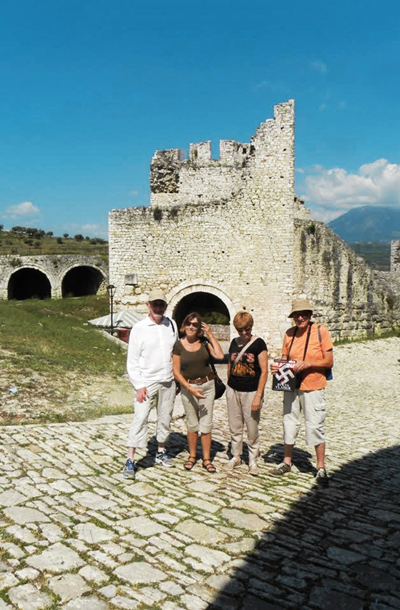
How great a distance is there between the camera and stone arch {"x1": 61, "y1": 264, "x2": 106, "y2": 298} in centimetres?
3634

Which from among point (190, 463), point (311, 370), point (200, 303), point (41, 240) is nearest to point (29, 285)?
point (200, 303)

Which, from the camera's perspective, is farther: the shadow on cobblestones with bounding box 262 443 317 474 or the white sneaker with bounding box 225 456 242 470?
the shadow on cobblestones with bounding box 262 443 317 474

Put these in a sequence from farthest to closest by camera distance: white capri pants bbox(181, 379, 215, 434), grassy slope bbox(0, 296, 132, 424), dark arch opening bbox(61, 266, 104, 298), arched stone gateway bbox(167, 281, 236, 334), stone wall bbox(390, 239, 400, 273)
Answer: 1. dark arch opening bbox(61, 266, 104, 298)
2. stone wall bbox(390, 239, 400, 273)
3. arched stone gateway bbox(167, 281, 236, 334)
4. grassy slope bbox(0, 296, 132, 424)
5. white capri pants bbox(181, 379, 215, 434)

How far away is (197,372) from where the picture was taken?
604 centimetres

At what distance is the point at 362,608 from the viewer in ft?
11.0

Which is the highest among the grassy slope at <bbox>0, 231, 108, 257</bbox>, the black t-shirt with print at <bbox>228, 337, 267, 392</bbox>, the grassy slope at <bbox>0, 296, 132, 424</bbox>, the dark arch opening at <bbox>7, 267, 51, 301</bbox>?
the grassy slope at <bbox>0, 231, 108, 257</bbox>

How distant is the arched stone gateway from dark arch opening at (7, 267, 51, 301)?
51.9 feet

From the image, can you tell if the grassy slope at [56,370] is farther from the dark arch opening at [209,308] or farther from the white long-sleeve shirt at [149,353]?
the dark arch opening at [209,308]

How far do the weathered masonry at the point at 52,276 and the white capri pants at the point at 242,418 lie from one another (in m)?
29.9

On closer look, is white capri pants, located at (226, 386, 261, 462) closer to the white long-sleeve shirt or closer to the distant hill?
the white long-sleeve shirt

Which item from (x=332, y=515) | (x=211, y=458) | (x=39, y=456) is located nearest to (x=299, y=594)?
(x=332, y=515)

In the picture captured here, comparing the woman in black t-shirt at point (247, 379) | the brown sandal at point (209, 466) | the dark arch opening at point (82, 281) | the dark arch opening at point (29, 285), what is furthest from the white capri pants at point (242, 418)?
the dark arch opening at point (29, 285)

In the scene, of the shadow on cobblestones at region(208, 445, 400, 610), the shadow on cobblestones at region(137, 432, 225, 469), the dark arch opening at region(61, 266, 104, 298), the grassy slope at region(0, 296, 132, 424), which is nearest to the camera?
the shadow on cobblestones at region(208, 445, 400, 610)

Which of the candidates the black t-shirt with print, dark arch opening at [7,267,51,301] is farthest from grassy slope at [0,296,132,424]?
dark arch opening at [7,267,51,301]
